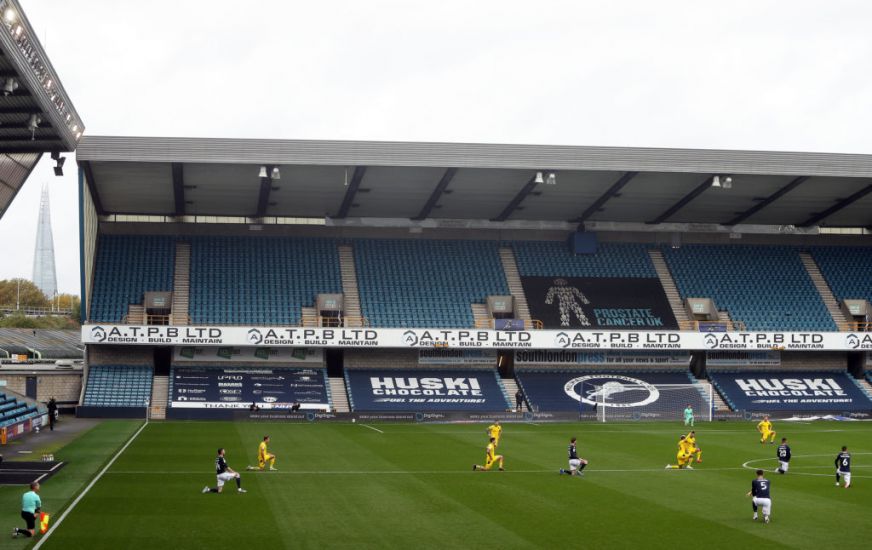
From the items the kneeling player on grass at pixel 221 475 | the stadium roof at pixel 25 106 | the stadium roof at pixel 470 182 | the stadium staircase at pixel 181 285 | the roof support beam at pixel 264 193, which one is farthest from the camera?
the stadium staircase at pixel 181 285

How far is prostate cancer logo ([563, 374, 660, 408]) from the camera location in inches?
2400

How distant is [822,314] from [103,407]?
153 ft

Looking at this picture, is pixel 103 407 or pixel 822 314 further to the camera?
pixel 822 314

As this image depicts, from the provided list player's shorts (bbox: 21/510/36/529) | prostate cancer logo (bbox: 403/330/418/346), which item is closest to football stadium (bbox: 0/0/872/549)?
prostate cancer logo (bbox: 403/330/418/346)

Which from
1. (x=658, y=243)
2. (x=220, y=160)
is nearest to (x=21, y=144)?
(x=220, y=160)

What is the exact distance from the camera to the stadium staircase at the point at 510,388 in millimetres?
60694

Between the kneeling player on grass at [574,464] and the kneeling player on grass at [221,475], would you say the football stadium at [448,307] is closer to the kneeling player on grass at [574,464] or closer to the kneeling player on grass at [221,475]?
the kneeling player on grass at [574,464]

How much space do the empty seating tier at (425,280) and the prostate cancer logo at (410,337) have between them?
1872 mm

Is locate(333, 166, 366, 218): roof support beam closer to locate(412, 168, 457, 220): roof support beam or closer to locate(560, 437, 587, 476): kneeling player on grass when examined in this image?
locate(412, 168, 457, 220): roof support beam

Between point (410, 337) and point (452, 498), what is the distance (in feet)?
110

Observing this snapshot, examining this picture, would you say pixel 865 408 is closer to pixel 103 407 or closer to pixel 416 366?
pixel 416 366

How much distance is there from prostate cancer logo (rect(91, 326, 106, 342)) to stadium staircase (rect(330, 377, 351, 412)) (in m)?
13.7

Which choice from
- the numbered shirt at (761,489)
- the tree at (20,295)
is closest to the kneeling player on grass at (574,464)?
the numbered shirt at (761,489)

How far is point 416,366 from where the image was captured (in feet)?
207
